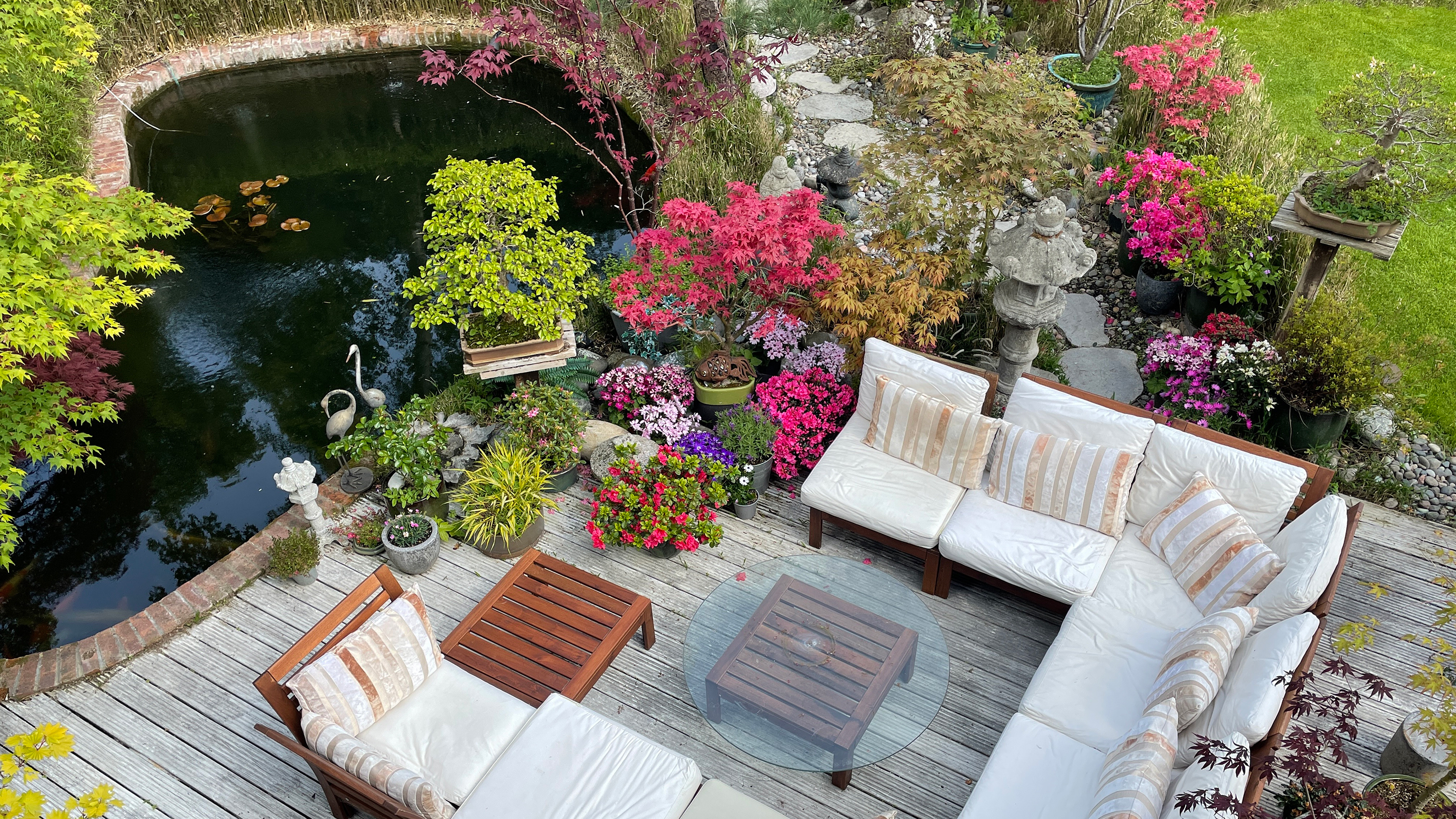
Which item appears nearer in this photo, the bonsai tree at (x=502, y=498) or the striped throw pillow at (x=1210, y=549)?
the striped throw pillow at (x=1210, y=549)

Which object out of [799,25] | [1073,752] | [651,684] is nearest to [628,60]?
[799,25]

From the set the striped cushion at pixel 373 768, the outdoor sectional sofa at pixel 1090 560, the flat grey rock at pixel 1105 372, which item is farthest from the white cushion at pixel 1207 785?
the flat grey rock at pixel 1105 372

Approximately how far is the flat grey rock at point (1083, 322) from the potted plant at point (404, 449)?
14.9 ft

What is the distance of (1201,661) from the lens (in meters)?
3.74

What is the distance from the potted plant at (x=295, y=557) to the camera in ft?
16.8

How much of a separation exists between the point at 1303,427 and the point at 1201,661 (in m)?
2.63

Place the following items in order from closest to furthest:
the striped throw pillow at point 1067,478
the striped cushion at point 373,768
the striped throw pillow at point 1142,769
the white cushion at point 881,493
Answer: the striped throw pillow at point 1142,769 → the striped cushion at point 373,768 → the striped throw pillow at point 1067,478 → the white cushion at point 881,493

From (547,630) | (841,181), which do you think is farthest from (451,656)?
(841,181)

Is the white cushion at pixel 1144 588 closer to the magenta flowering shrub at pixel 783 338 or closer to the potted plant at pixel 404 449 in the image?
the magenta flowering shrub at pixel 783 338

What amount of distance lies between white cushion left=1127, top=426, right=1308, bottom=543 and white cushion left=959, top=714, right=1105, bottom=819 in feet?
5.18

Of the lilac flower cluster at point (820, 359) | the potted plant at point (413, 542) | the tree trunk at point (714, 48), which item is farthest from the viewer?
the tree trunk at point (714, 48)

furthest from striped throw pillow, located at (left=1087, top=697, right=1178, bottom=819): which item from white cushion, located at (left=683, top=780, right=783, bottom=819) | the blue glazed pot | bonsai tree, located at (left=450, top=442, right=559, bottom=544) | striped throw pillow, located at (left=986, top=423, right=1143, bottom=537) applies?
the blue glazed pot

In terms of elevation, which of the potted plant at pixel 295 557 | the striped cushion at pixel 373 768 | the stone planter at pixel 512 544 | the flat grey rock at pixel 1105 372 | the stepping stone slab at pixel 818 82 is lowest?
the stone planter at pixel 512 544

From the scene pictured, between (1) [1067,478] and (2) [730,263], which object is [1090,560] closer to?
(1) [1067,478]
